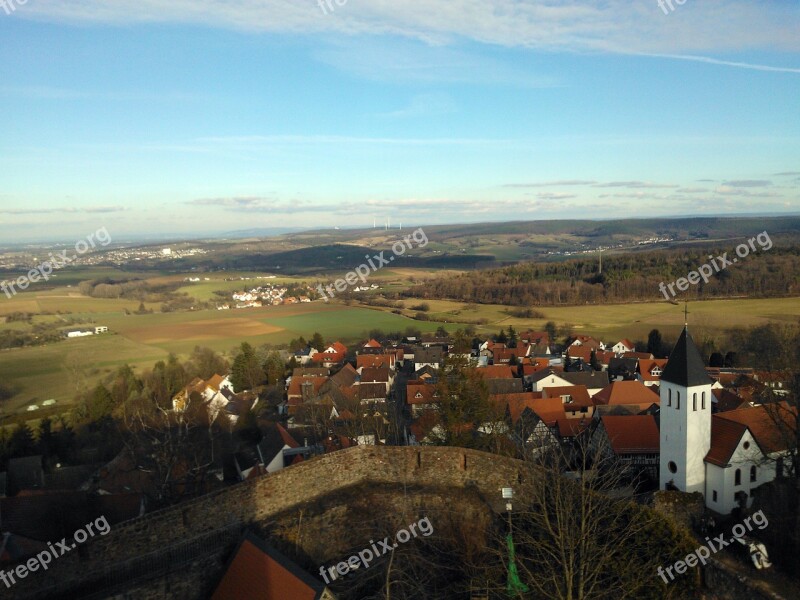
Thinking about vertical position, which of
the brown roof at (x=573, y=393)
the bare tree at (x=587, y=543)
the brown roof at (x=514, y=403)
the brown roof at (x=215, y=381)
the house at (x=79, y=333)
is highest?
the bare tree at (x=587, y=543)

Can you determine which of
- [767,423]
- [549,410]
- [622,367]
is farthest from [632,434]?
[622,367]

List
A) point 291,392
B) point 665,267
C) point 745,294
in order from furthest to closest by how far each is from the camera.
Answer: point 665,267 → point 745,294 → point 291,392

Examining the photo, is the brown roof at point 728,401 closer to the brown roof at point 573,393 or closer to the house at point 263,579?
the brown roof at point 573,393

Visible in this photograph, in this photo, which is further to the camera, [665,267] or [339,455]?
[665,267]

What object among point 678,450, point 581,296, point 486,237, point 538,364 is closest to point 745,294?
point 581,296

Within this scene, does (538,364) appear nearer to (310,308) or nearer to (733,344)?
(733,344)

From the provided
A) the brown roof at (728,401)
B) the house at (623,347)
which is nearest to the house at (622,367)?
the house at (623,347)
